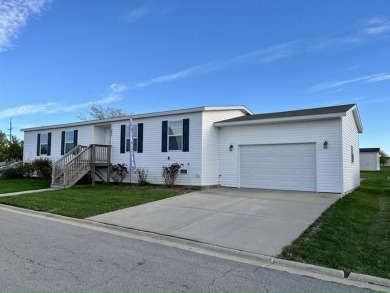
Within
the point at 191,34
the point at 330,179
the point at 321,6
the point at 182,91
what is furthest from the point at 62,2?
the point at 182,91

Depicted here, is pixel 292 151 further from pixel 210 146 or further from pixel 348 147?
pixel 210 146

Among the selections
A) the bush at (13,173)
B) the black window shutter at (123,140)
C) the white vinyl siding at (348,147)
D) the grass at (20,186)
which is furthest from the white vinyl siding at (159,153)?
the bush at (13,173)

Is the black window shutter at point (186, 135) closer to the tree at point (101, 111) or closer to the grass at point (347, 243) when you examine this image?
the grass at point (347, 243)

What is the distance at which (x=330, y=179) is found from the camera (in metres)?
13.5

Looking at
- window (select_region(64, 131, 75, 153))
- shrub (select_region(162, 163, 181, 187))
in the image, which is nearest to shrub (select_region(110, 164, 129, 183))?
shrub (select_region(162, 163, 181, 187))

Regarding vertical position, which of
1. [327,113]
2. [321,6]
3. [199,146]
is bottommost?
[199,146]

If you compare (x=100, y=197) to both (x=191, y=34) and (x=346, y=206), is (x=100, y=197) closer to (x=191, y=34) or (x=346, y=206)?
(x=346, y=206)

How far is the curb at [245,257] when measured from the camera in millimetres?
4801

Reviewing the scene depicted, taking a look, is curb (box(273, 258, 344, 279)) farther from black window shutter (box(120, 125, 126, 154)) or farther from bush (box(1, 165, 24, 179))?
bush (box(1, 165, 24, 179))

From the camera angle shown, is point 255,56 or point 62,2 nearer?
point 62,2

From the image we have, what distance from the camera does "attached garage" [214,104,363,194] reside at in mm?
13570

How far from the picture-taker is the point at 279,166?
15008mm

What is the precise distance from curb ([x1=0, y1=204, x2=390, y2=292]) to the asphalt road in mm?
264

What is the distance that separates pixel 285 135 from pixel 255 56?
325 inches
